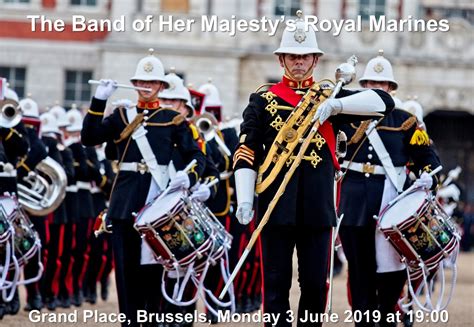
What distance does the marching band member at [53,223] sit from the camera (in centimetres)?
1702

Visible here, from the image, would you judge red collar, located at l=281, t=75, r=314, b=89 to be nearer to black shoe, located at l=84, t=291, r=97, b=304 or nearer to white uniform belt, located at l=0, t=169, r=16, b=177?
white uniform belt, located at l=0, t=169, r=16, b=177

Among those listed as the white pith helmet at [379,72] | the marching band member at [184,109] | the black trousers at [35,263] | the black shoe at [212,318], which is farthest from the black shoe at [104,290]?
the white pith helmet at [379,72]

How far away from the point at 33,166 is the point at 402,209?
14.7 feet

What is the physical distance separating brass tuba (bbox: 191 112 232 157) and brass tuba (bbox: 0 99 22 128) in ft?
7.24

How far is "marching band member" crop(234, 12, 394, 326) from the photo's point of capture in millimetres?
10148

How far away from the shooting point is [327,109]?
999 cm

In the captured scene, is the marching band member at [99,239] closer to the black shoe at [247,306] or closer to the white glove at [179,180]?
the black shoe at [247,306]

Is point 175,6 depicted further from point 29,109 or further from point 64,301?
point 29,109

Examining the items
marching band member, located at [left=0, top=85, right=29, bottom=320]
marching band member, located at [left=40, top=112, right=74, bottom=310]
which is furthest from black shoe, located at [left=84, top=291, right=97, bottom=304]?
marching band member, located at [left=0, top=85, right=29, bottom=320]

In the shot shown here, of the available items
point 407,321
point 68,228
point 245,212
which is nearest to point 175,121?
point 245,212

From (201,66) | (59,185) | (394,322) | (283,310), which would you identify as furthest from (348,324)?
(201,66)

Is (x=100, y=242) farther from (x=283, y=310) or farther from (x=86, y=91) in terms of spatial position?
(x=86, y=91)

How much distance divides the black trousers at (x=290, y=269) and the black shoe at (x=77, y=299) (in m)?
7.55

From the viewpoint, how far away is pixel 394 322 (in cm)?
1293
